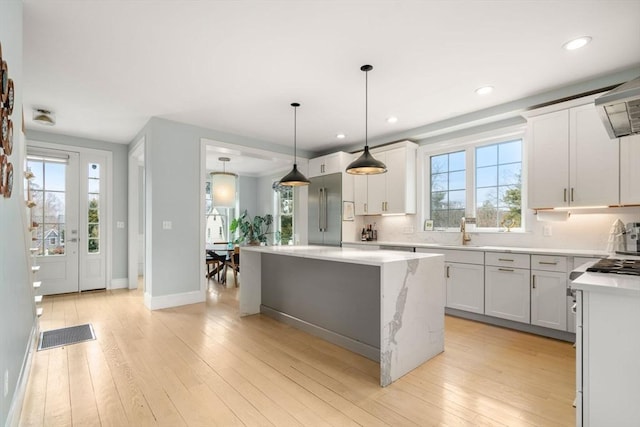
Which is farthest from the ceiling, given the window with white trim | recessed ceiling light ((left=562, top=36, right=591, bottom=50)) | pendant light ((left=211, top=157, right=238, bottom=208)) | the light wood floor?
the light wood floor

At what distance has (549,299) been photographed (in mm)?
3223

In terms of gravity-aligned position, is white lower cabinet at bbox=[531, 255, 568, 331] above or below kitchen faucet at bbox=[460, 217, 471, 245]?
below

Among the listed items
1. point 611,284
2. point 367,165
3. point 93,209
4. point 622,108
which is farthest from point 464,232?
point 93,209

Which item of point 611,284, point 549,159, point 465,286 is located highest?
point 549,159

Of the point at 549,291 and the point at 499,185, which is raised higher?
the point at 499,185

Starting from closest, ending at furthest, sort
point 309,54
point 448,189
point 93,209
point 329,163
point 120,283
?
1. point 309,54
2. point 448,189
3. point 93,209
4. point 329,163
5. point 120,283

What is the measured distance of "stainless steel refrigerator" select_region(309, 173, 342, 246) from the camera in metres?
5.50

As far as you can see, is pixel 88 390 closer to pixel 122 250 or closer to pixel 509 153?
pixel 122 250

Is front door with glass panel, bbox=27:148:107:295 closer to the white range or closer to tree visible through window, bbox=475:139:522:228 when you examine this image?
tree visible through window, bbox=475:139:522:228

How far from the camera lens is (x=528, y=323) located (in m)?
3.37

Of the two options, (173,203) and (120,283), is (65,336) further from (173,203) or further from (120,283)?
(120,283)

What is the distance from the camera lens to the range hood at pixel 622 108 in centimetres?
173

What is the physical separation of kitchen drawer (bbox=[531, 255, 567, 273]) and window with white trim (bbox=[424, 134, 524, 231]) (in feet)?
2.59

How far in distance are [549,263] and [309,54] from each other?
3.08m
